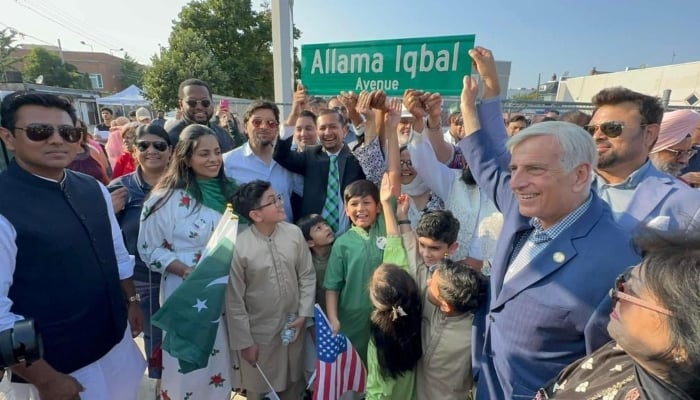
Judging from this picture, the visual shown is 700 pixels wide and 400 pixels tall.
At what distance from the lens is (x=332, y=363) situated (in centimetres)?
Answer: 214

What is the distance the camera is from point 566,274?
1.28 meters

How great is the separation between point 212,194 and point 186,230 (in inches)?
11.8

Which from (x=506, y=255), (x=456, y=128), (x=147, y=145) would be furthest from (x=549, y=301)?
(x=456, y=128)

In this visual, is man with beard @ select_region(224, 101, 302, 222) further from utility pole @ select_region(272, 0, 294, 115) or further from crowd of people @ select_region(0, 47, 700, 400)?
utility pole @ select_region(272, 0, 294, 115)

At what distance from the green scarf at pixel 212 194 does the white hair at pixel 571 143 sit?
1.93 m

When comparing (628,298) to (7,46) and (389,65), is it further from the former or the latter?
(7,46)

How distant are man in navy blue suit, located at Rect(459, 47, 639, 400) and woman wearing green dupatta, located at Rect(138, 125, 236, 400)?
5.46ft

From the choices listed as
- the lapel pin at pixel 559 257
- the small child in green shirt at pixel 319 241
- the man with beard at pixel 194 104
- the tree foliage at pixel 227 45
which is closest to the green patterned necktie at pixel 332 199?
the small child in green shirt at pixel 319 241

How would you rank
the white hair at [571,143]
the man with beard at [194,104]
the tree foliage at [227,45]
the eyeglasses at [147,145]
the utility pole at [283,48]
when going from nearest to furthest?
the white hair at [571,143] < the eyeglasses at [147,145] < the man with beard at [194,104] < the utility pole at [283,48] < the tree foliage at [227,45]

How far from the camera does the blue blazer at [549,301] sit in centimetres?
124

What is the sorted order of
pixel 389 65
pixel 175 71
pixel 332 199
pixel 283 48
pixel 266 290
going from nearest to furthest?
pixel 266 290 → pixel 389 65 → pixel 332 199 → pixel 283 48 → pixel 175 71

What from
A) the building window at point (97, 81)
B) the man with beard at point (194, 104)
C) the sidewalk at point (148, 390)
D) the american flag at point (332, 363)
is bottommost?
the sidewalk at point (148, 390)

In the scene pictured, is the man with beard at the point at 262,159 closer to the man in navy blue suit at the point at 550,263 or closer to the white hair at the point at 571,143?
the man in navy blue suit at the point at 550,263

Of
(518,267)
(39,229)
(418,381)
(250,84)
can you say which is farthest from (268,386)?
(250,84)
